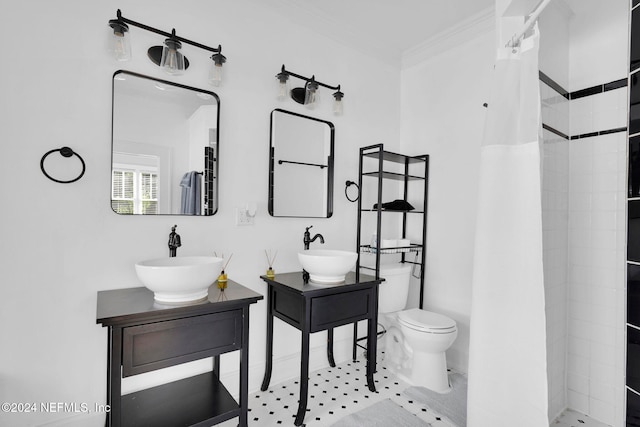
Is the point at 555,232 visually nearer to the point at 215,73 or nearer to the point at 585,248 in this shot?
the point at 585,248

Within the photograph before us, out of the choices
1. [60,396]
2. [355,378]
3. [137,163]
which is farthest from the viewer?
[355,378]

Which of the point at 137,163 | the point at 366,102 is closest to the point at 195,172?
the point at 137,163

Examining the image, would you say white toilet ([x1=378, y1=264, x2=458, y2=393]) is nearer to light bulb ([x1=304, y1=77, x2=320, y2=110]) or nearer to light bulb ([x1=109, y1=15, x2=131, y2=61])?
light bulb ([x1=304, y1=77, x2=320, y2=110])

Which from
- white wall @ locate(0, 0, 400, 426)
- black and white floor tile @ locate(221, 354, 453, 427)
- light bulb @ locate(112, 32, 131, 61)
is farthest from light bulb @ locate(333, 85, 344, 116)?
black and white floor tile @ locate(221, 354, 453, 427)

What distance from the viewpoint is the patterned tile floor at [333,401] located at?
1845 millimetres

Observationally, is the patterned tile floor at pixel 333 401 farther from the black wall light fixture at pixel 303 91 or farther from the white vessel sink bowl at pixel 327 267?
the black wall light fixture at pixel 303 91

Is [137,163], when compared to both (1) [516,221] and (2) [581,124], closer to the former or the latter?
(1) [516,221]

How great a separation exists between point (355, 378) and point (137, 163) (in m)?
1.98

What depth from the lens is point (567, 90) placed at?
2.06 m

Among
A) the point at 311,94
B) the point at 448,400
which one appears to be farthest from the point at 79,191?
the point at 448,400

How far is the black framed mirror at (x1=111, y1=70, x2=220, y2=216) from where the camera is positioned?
1.69m

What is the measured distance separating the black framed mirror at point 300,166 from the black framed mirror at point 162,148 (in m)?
0.42

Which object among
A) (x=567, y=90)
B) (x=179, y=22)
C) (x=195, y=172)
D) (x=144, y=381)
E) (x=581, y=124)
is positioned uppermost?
(x=179, y=22)

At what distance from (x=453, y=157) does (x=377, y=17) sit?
1.21 m
